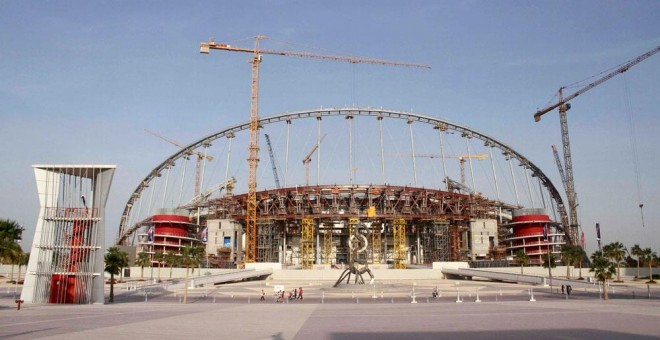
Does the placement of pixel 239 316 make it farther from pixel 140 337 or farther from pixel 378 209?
pixel 378 209

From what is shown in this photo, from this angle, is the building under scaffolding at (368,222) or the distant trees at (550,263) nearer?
the distant trees at (550,263)

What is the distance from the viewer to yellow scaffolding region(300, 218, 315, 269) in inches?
4747

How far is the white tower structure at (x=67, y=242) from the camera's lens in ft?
148

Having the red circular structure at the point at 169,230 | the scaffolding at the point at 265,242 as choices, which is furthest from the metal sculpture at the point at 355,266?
the red circular structure at the point at 169,230

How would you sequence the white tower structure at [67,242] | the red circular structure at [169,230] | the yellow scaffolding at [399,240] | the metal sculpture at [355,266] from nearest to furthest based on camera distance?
the white tower structure at [67,242]
the metal sculpture at [355,266]
the yellow scaffolding at [399,240]
the red circular structure at [169,230]

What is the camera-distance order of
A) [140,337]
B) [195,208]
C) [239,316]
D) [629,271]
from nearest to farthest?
[140,337], [239,316], [629,271], [195,208]

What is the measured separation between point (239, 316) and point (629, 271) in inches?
3912

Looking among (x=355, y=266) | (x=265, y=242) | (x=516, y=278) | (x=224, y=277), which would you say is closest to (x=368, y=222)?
(x=265, y=242)

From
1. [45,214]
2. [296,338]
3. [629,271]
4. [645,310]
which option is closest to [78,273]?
[45,214]

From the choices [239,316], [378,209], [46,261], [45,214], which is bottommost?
[239,316]

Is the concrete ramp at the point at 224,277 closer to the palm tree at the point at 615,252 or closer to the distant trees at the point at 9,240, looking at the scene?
the distant trees at the point at 9,240

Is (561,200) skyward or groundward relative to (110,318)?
skyward

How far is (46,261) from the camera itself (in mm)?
45500

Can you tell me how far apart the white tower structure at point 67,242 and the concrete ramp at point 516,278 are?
178ft
